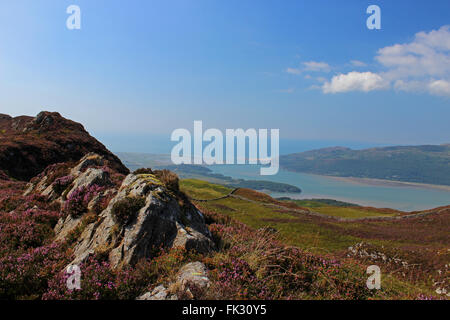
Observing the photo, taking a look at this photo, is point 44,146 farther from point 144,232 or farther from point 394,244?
point 394,244

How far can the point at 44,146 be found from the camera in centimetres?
3462

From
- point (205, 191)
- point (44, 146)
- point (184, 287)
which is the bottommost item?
point (205, 191)

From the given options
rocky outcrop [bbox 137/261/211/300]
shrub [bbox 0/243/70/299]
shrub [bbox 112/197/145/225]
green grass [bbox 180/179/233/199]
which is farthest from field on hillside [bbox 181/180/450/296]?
green grass [bbox 180/179/233/199]

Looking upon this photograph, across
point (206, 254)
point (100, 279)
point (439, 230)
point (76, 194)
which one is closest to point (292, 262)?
point (206, 254)

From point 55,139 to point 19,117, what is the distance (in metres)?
25.0

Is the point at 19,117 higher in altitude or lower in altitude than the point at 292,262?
higher

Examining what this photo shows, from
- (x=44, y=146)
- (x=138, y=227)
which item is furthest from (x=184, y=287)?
(x=44, y=146)

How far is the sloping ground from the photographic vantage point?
100 ft

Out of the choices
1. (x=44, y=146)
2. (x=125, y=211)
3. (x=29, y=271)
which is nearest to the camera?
(x=29, y=271)

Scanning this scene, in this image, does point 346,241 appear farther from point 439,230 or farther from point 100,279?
point 100,279

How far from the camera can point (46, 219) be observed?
12.3 metres

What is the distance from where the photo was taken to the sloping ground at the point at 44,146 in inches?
1203

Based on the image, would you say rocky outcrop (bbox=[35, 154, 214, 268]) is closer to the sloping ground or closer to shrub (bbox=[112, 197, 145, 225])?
shrub (bbox=[112, 197, 145, 225])

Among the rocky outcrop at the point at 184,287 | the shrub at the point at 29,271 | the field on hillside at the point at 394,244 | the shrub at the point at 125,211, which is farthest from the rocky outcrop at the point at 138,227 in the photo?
the field on hillside at the point at 394,244
